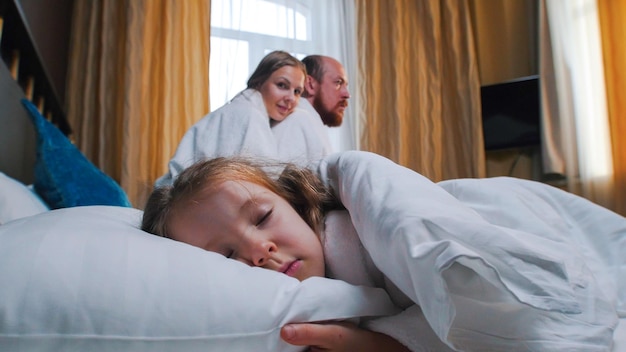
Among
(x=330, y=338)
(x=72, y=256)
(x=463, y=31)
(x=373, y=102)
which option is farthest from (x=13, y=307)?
(x=463, y=31)

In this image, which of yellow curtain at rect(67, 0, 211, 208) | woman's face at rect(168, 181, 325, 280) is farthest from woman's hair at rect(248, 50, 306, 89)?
woman's face at rect(168, 181, 325, 280)

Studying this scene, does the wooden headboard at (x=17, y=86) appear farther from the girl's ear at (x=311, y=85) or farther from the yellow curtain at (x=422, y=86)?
the yellow curtain at (x=422, y=86)

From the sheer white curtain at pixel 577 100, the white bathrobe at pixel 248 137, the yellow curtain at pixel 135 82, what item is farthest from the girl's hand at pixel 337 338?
the sheer white curtain at pixel 577 100

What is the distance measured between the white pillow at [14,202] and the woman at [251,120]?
1.68 ft

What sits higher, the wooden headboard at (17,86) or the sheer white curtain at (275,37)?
the sheer white curtain at (275,37)

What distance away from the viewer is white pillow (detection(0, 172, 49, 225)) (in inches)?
38.4

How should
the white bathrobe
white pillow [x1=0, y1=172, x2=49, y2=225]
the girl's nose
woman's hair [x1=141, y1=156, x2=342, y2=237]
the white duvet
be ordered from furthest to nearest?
1. the white bathrobe
2. white pillow [x1=0, y1=172, x2=49, y2=225]
3. woman's hair [x1=141, y1=156, x2=342, y2=237]
4. the girl's nose
5. the white duvet

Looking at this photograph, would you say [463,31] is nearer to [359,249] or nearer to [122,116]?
[122,116]

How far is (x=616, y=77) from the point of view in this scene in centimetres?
277

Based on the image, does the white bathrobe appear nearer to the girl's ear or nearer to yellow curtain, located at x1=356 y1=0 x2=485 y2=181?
the girl's ear

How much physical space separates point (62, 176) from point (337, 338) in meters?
0.99

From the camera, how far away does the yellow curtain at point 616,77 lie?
2.72 m

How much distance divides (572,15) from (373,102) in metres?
1.24

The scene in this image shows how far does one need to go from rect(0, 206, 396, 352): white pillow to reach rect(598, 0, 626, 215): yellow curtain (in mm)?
2666
